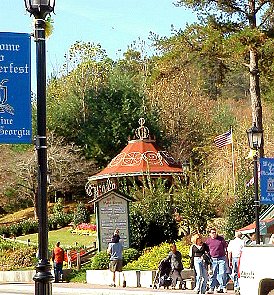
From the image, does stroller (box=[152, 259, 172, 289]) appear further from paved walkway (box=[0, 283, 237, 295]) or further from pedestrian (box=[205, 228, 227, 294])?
pedestrian (box=[205, 228, 227, 294])

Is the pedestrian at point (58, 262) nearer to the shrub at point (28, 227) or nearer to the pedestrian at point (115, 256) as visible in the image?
the pedestrian at point (115, 256)

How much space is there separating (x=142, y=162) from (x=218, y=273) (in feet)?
87.4

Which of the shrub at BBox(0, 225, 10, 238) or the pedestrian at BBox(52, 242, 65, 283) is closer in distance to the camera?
the pedestrian at BBox(52, 242, 65, 283)

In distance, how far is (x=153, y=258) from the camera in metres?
29.6

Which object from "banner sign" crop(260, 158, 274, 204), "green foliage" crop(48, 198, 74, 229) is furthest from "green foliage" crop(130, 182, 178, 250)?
"green foliage" crop(48, 198, 74, 229)

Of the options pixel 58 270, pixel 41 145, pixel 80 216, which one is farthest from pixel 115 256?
pixel 80 216

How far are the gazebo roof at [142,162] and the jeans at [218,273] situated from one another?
24.9 m

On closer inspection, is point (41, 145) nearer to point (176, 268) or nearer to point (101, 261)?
point (176, 268)

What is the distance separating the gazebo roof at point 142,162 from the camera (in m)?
48.3

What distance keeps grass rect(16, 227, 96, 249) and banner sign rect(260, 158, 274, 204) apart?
57.6 feet

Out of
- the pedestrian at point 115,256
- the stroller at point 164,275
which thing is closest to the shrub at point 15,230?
the pedestrian at point 115,256

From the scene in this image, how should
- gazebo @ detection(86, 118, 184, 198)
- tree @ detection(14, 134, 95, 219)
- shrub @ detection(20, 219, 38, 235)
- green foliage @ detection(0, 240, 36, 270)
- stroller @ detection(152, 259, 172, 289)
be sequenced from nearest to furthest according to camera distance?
stroller @ detection(152, 259, 172, 289) → green foliage @ detection(0, 240, 36, 270) → gazebo @ detection(86, 118, 184, 198) → shrub @ detection(20, 219, 38, 235) → tree @ detection(14, 134, 95, 219)

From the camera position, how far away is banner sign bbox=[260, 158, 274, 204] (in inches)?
915

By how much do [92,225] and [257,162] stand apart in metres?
24.6
